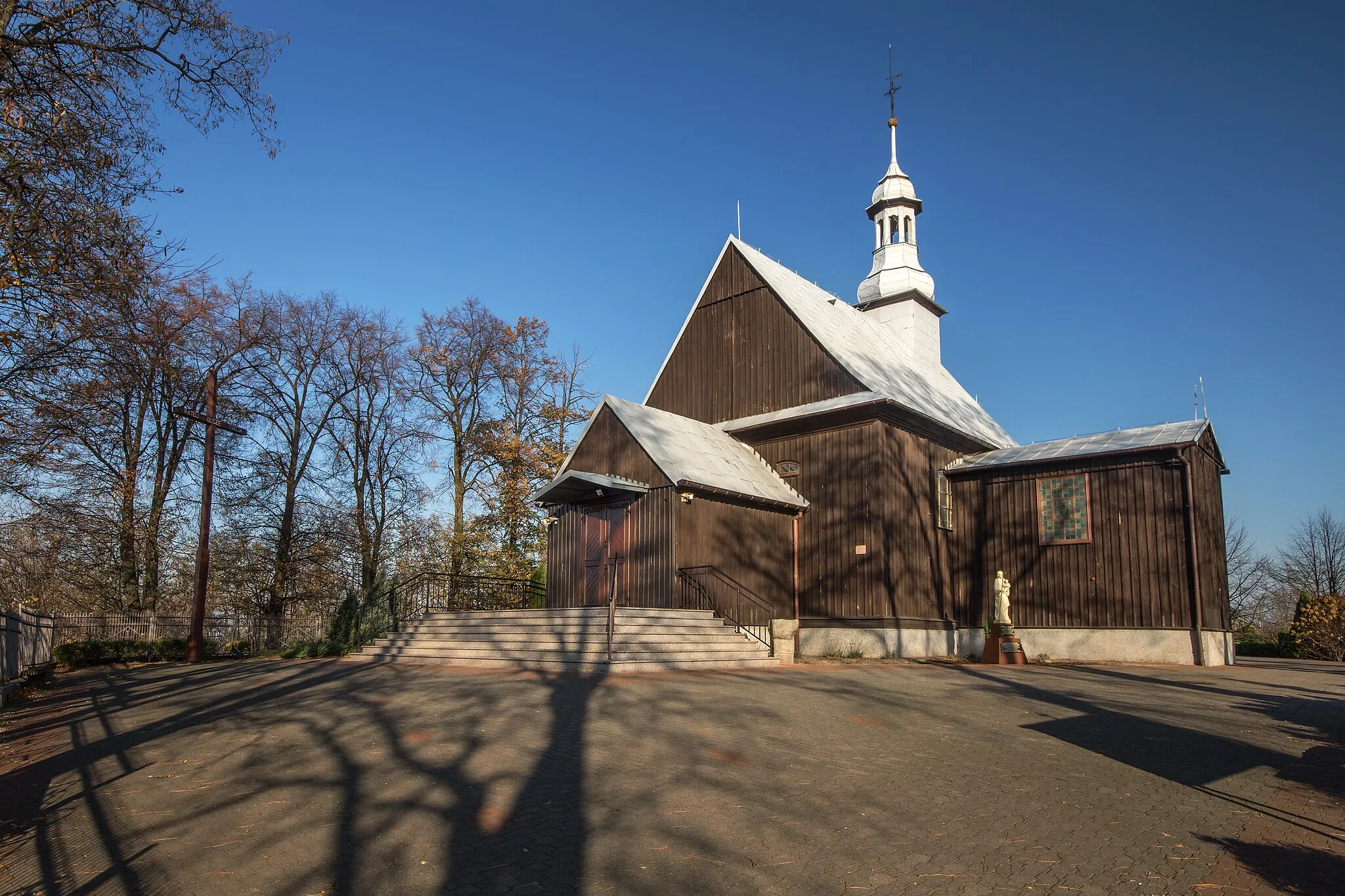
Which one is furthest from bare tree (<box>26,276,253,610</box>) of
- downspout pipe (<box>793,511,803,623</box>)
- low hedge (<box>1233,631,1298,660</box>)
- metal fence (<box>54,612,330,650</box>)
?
low hedge (<box>1233,631,1298,660</box>)

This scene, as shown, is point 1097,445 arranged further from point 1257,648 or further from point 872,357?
point 1257,648

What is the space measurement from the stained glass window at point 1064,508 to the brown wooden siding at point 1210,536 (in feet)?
7.34

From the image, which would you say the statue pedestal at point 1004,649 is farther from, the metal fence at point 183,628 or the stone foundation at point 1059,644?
the metal fence at point 183,628

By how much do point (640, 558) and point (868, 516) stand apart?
5500mm

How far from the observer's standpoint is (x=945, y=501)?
22.5m

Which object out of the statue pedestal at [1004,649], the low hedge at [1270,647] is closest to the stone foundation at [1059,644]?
the statue pedestal at [1004,649]

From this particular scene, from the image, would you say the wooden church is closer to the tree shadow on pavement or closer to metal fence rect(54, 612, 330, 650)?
metal fence rect(54, 612, 330, 650)

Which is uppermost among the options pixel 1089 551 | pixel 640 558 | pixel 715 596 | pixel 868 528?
pixel 868 528

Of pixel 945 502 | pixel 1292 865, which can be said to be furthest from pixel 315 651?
pixel 1292 865

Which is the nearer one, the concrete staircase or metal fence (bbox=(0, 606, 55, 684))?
metal fence (bbox=(0, 606, 55, 684))

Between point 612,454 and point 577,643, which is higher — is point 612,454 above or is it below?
above

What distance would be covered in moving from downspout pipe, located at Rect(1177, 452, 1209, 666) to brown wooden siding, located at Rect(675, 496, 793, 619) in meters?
8.52

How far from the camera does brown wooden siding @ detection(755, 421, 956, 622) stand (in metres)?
20.0

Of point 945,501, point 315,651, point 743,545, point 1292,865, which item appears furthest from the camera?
point 945,501
